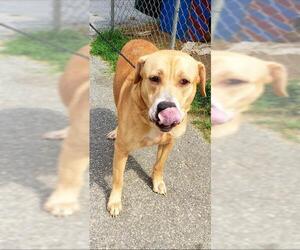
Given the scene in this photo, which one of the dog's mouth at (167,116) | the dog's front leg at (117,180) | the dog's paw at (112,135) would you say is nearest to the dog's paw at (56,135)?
A: the dog's mouth at (167,116)

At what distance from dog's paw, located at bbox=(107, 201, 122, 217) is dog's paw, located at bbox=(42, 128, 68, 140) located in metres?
1.31

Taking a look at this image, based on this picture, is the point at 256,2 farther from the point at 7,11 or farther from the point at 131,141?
the point at 7,11

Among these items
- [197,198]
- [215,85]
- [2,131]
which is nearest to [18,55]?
[2,131]

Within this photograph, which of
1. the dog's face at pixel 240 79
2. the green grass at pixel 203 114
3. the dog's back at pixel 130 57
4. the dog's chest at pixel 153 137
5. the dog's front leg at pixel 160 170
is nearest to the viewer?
the dog's face at pixel 240 79

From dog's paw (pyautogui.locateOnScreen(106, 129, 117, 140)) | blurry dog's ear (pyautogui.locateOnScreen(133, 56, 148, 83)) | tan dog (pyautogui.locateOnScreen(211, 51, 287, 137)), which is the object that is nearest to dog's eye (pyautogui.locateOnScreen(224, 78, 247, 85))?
tan dog (pyautogui.locateOnScreen(211, 51, 287, 137))

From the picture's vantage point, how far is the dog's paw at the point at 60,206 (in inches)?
49.1

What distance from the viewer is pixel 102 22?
273 inches

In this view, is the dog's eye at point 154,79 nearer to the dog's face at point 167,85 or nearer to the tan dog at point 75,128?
the dog's face at point 167,85

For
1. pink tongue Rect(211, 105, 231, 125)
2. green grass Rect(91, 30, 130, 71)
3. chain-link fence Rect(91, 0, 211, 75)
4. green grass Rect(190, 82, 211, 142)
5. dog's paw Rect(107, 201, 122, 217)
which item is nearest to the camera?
pink tongue Rect(211, 105, 231, 125)

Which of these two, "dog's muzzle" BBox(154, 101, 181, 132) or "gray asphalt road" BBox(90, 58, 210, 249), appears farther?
"gray asphalt road" BBox(90, 58, 210, 249)

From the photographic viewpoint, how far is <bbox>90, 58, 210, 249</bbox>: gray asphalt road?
2322 mm

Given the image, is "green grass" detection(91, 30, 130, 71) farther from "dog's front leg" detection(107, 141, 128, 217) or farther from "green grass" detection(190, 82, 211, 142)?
"dog's front leg" detection(107, 141, 128, 217)

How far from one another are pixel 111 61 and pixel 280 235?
140 inches

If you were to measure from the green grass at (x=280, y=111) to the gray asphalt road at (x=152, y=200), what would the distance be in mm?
726
